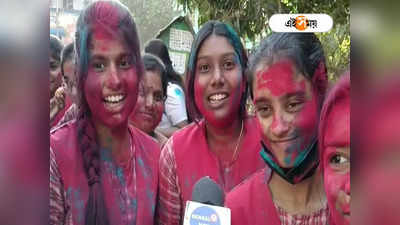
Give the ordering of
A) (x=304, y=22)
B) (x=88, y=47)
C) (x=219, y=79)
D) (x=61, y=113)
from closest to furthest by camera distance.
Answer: (x=304, y=22) < (x=219, y=79) < (x=88, y=47) < (x=61, y=113)

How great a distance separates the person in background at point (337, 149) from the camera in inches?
95.0

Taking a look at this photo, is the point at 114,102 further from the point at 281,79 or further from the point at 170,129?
the point at 281,79

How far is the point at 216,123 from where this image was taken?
2.52 metres

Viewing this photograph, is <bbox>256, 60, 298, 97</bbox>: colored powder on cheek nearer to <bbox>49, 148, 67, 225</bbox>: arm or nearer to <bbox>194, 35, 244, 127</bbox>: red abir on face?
<bbox>194, 35, 244, 127</bbox>: red abir on face

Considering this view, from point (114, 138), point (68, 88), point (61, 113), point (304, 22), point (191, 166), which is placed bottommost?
point (191, 166)

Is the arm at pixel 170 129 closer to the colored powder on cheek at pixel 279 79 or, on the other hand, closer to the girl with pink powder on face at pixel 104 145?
the girl with pink powder on face at pixel 104 145

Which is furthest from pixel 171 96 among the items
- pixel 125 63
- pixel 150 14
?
pixel 150 14

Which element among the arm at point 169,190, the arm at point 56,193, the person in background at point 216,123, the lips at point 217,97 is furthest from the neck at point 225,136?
the arm at point 56,193

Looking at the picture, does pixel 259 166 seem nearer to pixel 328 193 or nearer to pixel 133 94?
pixel 328 193

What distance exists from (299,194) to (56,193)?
116cm

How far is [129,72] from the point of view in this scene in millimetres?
2582

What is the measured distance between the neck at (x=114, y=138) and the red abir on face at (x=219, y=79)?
42 centimetres

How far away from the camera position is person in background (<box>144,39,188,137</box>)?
254cm

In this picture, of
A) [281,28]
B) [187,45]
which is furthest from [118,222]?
[281,28]
